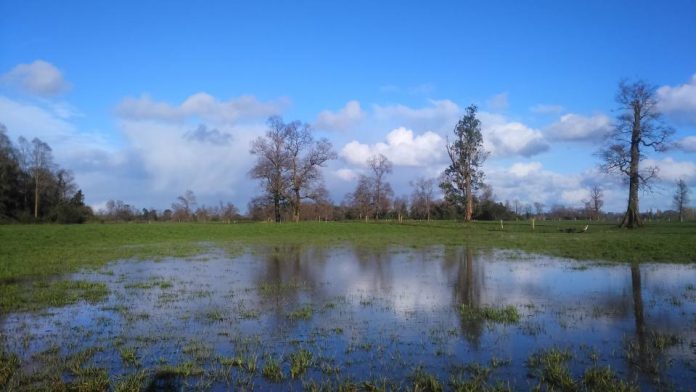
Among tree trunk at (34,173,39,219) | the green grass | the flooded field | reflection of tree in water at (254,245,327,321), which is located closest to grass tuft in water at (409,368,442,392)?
the flooded field

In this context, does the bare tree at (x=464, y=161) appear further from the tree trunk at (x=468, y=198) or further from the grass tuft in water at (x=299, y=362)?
the grass tuft in water at (x=299, y=362)

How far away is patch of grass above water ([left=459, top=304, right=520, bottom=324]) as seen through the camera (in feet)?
33.0

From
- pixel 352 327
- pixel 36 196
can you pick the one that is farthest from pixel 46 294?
pixel 36 196

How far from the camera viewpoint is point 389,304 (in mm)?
12047

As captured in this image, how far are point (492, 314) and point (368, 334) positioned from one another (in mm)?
3156

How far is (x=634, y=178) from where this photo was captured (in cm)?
4278

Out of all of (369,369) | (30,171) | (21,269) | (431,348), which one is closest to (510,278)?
(431,348)

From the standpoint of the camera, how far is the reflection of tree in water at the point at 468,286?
9195 mm

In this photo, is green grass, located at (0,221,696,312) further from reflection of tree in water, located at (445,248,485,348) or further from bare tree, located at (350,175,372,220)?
bare tree, located at (350,175,372,220)

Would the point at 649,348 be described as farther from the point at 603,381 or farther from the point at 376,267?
the point at 376,267

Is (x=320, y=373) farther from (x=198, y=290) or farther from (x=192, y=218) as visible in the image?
(x=192, y=218)

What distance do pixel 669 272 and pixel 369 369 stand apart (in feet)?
49.2

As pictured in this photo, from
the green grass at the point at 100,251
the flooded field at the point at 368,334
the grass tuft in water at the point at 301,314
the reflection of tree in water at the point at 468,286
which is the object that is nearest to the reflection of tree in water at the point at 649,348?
the flooded field at the point at 368,334

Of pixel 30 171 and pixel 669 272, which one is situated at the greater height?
pixel 30 171
